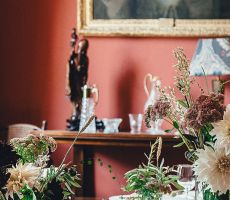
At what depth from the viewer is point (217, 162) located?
135 centimetres

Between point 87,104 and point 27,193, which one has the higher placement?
point 87,104

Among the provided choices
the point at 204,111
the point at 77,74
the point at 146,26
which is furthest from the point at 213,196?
the point at 146,26

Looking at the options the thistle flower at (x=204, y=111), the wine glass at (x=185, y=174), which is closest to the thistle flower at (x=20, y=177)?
the thistle flower at (x=204, y=111)

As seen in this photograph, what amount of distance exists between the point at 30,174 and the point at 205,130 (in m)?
0.48

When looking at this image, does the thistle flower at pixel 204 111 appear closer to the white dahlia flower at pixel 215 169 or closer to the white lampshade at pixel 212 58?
the white dahlia flower at pixel 215 169

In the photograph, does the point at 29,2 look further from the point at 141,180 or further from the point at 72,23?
the point at 141,180

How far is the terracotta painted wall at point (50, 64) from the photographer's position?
3.64m

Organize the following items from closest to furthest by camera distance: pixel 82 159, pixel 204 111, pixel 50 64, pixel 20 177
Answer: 1. pixel 20 177
2. pixel 204 111
3. pixel 82 159
4. pixel 50 64

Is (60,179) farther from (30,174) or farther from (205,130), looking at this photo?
(205,130)

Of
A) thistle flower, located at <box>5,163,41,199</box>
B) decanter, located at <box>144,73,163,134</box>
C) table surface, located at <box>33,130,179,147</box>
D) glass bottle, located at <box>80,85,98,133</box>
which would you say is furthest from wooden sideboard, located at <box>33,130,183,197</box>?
thistle flower, located at <box>5,163,41,199</box>

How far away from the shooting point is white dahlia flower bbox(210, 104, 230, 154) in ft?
4.32

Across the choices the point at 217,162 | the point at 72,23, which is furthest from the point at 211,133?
the point at 72,23

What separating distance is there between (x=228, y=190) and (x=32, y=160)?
20.0 inches

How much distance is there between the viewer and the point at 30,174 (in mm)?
1267
